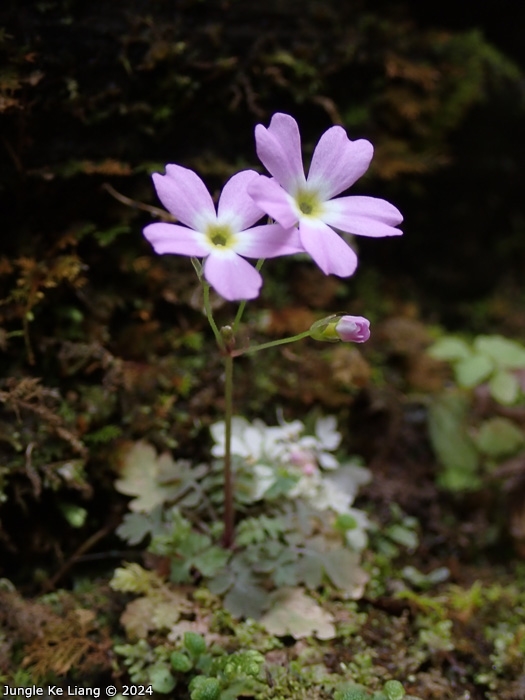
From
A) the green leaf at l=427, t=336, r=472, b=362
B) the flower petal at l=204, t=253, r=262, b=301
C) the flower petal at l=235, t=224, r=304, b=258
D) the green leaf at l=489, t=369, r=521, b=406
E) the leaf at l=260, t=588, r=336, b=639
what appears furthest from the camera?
the green leaf at l=427, t=336, r=472, b=362

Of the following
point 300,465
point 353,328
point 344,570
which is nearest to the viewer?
point 353,328

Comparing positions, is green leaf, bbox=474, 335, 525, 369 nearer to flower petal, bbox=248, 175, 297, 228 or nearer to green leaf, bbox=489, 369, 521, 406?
green leaf, bbox=489, 369, 521, 406

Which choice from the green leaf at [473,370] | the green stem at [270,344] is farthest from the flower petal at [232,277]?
the green leaf at [473,370]

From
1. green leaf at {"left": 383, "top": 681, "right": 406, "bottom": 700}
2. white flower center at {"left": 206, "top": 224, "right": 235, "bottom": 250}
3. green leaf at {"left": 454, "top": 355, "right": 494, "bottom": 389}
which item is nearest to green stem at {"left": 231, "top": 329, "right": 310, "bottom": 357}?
white flower center at {"left": 206, "top": 224, "right": 235, "bottom": 250}

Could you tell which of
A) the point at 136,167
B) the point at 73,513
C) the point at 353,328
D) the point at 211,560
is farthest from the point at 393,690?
the point at 136,167

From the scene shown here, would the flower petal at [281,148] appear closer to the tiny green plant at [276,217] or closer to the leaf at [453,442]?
the tiny green plant at [276,217]

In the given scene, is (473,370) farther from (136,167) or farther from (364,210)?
(136,167)
